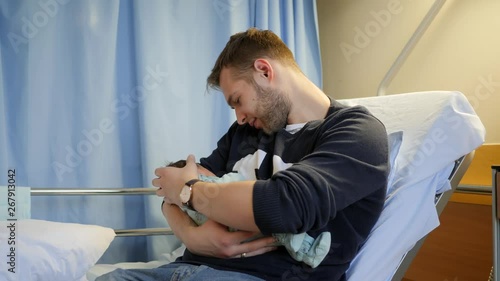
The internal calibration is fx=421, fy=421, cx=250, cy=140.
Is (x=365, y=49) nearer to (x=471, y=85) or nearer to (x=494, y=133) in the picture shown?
(x=471, y=85)

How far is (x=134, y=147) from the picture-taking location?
1.74 metres

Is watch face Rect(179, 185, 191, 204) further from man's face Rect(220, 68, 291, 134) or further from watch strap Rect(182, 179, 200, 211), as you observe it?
man's face Rect(220, 68, 291, 134)

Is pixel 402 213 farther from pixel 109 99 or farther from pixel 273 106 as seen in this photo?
pixel 109 99

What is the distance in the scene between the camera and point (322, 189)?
2.67ft

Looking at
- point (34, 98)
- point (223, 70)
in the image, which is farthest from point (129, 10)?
point (223, 70)

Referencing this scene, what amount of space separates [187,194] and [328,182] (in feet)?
1.06

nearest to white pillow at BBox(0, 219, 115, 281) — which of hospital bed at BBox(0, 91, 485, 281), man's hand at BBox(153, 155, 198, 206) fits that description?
hospital bed at BBox(0, 91, 485, 281)

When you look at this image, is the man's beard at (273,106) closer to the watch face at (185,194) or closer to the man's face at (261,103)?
the man's face at (261,103)

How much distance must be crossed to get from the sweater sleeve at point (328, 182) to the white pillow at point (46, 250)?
0.53 meters

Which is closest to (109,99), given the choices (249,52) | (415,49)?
(249,52)

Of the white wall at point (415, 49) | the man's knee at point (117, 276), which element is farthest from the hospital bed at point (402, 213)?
the white wall at point (415, 49)

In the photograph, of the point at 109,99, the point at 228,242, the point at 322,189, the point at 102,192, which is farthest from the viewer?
the point at 109,99

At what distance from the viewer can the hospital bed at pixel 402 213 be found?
1007 mm

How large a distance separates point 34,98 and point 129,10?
53cm
